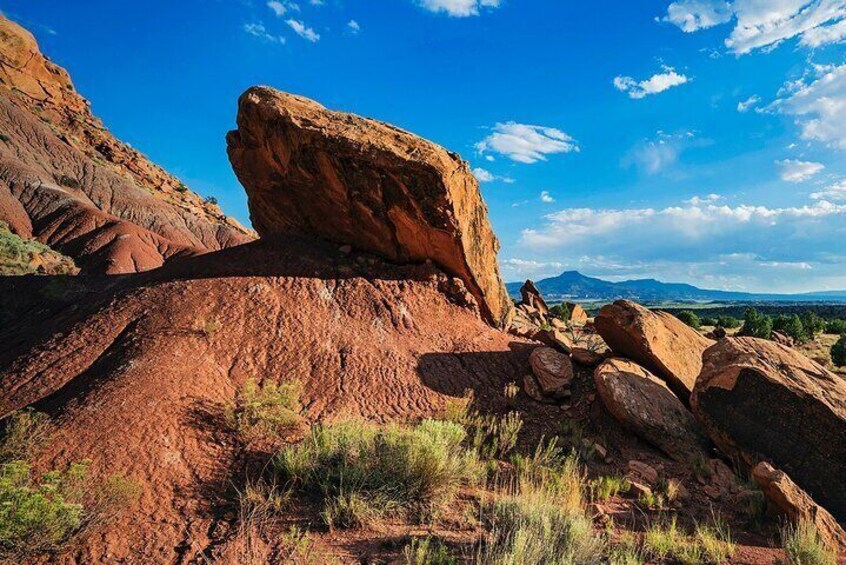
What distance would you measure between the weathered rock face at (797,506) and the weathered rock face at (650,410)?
66.4 inches

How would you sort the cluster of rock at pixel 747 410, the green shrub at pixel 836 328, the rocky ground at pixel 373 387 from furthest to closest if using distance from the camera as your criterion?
1. the green shrub at pixel 836 328
2. the cluster of rock at pixel 747 410
3. the rocky ground at pixel 373 387

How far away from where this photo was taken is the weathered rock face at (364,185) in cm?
1084

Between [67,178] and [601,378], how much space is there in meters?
56.7

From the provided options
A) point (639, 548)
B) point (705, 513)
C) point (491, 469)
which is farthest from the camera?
point (491, 469)

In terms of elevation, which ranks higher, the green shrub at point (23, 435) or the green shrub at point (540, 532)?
the green shrub at point (23, 435)

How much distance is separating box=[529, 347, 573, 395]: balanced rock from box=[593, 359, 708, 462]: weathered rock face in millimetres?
684

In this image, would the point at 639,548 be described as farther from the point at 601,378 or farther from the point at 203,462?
the point at 203,462

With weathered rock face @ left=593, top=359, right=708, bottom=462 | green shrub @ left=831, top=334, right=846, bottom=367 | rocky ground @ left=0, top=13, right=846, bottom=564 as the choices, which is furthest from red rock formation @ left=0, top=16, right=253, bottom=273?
green shrub @ left=831, top=334, right=846, bottom=367

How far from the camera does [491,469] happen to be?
7.05m

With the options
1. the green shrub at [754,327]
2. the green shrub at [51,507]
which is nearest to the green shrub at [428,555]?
the green shrub at [51,507]

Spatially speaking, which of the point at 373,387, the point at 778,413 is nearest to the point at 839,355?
the point at 778,413

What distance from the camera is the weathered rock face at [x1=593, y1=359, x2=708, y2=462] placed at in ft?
26.7

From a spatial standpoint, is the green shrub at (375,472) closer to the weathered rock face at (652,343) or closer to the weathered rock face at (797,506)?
the weathered rock face at (797,506)

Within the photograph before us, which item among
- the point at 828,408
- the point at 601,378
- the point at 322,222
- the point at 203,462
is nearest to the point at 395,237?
the point at 322,222
